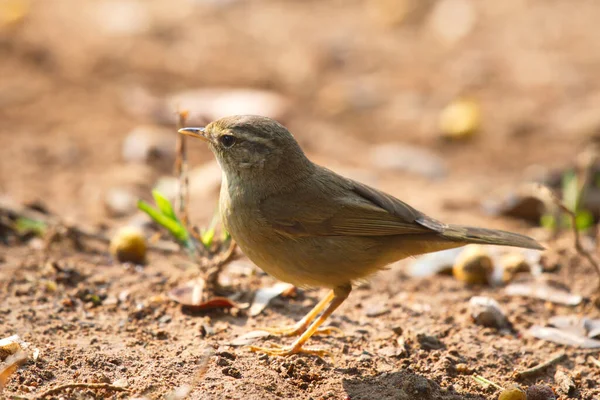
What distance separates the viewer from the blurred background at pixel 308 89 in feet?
27.6

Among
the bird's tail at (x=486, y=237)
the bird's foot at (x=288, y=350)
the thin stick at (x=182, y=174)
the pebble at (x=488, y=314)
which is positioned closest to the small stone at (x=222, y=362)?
the bird's foot at (x=288, y=350)

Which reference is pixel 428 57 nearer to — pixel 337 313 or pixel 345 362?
pixel 337 313

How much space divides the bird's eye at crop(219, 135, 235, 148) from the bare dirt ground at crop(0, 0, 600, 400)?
3.76 feet

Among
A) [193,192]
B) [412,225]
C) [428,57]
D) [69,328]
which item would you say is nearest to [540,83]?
[428,57]

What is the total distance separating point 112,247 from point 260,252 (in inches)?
65.2

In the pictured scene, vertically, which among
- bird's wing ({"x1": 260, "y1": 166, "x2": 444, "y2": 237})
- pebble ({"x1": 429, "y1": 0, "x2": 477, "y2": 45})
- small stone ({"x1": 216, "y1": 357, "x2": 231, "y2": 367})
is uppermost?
pebble ({"x1": 429, "y1": 0, "x2": 477, "y2": 45})

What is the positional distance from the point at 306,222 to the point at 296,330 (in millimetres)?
775

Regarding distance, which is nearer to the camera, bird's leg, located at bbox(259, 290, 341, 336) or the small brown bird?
the small brown bird

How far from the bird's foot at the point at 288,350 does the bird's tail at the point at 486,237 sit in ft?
3.84

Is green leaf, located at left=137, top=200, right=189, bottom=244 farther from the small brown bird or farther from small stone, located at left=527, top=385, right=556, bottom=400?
small stone, located at left=527, top=385, right=556, bottom=400

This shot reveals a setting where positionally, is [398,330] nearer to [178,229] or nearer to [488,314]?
[488,314]

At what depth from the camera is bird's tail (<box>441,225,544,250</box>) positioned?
5039 millimetres

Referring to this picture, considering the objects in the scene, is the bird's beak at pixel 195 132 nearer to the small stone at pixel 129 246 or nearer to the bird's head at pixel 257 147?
the bird's head at pixel 257 147

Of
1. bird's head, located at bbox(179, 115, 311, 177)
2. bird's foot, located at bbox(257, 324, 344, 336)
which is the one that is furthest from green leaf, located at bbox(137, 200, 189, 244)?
bird's foot, located at bbox(257, 324, 344, 336)
